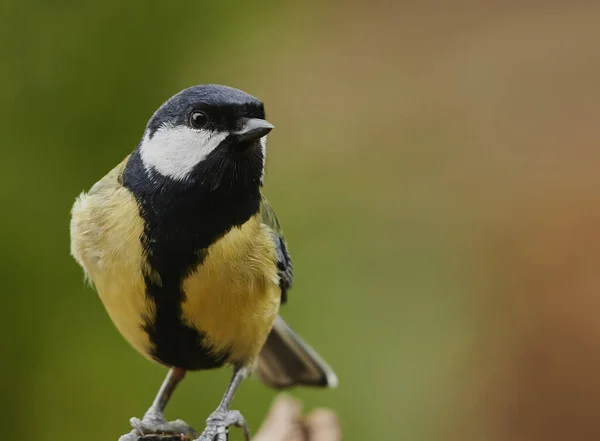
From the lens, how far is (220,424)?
1468 mm

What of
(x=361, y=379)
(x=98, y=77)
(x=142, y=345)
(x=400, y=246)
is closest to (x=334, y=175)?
(x=400, y=246)

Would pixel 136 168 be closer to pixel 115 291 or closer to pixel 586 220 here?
pixel 115 291

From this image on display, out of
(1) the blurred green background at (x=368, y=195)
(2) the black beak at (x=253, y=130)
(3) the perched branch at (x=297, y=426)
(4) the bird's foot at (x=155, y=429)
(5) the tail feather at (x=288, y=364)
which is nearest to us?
(2) the black beak at (x=253, y=130)

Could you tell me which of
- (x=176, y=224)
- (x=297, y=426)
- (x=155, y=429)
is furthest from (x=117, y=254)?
(x=297, y=426)

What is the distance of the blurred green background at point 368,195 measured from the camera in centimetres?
241

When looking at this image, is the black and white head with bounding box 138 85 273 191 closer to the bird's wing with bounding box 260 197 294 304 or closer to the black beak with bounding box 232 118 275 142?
the black beak with bounding box 232 118 275 142

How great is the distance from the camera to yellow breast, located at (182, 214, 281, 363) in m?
1.34

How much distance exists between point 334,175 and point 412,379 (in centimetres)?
84

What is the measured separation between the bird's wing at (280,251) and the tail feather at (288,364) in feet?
0.76

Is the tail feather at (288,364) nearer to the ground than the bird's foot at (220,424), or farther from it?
nearer to the ground

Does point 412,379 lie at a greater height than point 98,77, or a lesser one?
lesser

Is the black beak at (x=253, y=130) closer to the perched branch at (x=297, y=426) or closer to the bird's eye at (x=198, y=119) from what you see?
the bird's eye at (x=198, y=119)

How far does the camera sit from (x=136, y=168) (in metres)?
1.38

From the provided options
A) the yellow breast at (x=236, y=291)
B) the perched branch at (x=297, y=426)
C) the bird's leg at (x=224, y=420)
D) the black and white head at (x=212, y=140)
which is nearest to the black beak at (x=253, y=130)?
the black and white head at (x=212, y=140)
